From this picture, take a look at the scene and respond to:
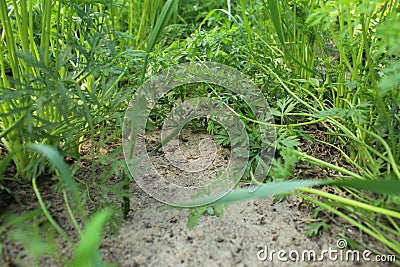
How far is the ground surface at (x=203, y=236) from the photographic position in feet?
2.24

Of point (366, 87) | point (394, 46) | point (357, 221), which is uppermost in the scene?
point (394, 46)

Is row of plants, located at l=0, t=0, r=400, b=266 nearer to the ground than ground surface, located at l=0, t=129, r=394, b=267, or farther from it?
farther from it

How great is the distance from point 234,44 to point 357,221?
57 centimetres

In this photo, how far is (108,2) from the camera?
0.94m

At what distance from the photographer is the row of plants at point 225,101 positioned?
684 mm

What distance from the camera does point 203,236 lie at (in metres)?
0.74

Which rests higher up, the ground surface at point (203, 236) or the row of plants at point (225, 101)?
the row of plants at point (225, 101)

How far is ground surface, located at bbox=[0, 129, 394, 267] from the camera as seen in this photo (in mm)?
682

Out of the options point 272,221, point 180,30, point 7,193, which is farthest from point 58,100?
point 180,30

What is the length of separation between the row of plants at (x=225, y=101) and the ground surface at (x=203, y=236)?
3 cm

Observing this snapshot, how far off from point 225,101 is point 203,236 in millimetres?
408

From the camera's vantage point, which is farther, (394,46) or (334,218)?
(334,218)

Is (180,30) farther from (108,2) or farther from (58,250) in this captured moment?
(58,250)

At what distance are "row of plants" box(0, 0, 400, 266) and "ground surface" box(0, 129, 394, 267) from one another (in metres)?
0.03
